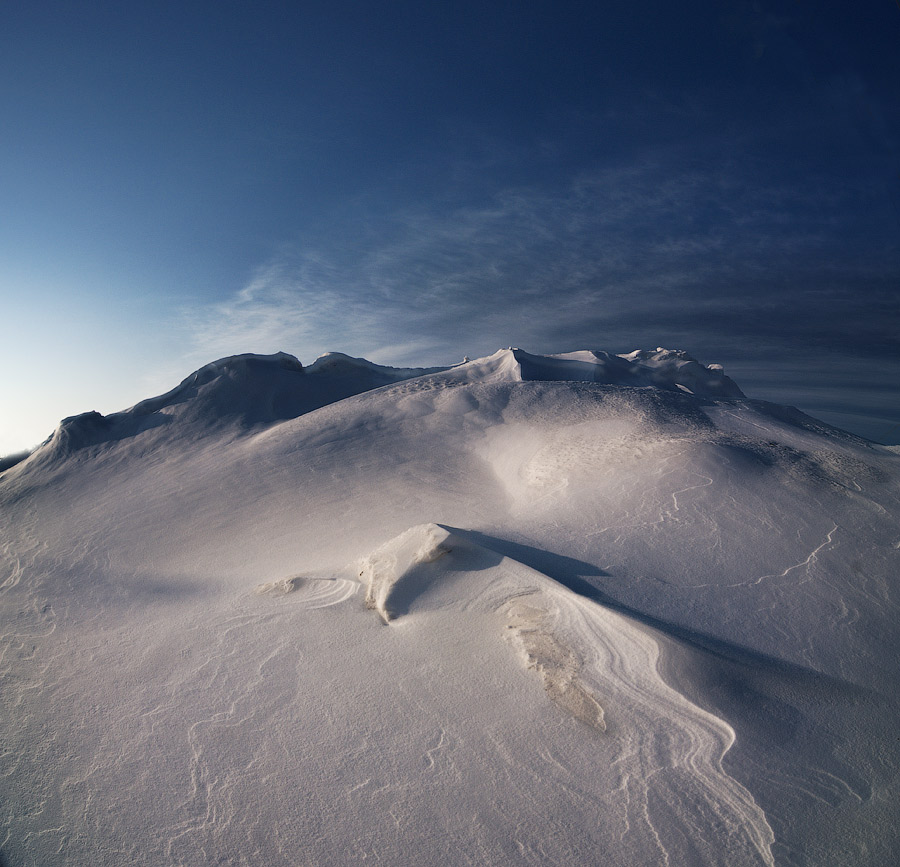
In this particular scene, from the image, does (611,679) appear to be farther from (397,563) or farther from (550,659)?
(397,563)

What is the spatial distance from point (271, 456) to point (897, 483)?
29.6ft

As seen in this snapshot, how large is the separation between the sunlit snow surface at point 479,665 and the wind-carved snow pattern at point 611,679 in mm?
18

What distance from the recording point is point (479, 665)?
3744 millimetres

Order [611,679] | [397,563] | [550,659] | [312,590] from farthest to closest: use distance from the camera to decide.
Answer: [312,590]
[397,563]
[550,659]
[611,679]

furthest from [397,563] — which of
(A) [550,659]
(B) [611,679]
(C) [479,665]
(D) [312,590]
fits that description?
(B) [611,679]

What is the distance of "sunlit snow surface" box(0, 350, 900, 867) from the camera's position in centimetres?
279

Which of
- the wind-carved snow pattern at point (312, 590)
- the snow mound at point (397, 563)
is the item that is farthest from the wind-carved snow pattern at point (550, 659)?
the wind-carved snow pattern at point (312, 590)

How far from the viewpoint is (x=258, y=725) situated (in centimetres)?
348

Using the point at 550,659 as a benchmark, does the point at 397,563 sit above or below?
above

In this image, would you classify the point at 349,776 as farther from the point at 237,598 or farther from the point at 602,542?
the point at 602,542

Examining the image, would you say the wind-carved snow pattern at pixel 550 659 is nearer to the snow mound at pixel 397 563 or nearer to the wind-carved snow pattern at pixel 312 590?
the snow mound at pixel 397 563

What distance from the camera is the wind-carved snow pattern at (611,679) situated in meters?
2.72

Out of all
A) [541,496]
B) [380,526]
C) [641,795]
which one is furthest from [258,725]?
[541,496]

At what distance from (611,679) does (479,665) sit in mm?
882
